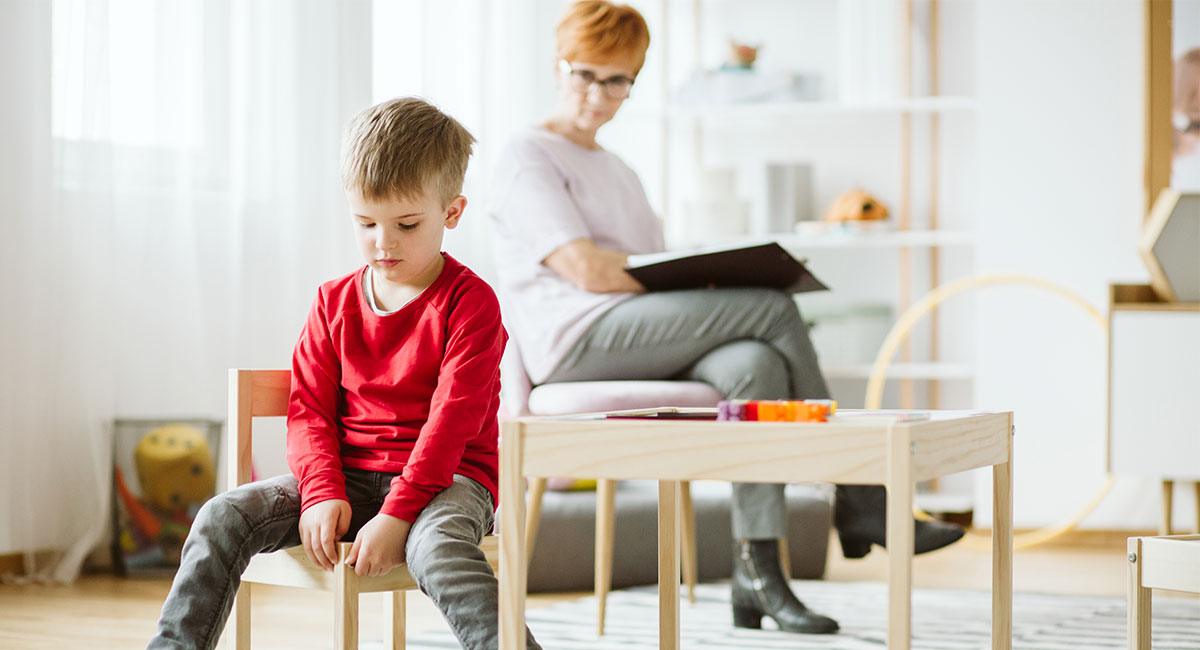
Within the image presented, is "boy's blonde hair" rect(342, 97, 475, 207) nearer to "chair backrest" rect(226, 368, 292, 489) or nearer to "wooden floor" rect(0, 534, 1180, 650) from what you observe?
"chair backrest" rect(226, 368, 292, 489)

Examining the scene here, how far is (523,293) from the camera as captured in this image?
2.04 m

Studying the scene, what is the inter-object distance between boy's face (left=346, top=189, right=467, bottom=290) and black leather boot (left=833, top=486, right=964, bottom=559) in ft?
2.86

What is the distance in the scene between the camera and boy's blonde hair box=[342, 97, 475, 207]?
49.8 inches

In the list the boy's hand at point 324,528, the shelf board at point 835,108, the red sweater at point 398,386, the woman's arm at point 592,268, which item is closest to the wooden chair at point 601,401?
the woman's arm at point 592,268

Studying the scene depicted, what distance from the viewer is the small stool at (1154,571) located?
4.16 feet

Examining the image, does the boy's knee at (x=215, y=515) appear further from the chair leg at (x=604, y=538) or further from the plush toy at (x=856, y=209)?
the plush toy at (x=856, y=209)

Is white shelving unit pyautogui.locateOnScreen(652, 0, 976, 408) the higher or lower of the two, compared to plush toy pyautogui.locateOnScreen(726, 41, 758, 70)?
lower

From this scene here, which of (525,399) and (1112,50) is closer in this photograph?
(525,399)

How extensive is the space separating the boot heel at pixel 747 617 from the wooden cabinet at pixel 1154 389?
1152mm

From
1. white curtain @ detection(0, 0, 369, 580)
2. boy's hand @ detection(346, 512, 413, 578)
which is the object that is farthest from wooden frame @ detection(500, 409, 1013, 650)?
white curtain @ detection(0, 0, 369, 580)

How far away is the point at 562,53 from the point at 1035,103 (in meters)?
1.60

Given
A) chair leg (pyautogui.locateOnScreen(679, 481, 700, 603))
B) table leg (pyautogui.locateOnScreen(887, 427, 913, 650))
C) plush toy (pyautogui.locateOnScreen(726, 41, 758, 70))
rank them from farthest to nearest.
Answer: plush toy (pyautogui.locateOnScreen(726, 41, 758, 70)), chair leg (pyautogui.locateOnScreen(679, 481, 700, 603)), table leg (pyautogui.locateOnScreen(887, 427, 913, 650))

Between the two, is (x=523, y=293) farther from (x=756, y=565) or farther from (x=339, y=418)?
(x=339, y=418)

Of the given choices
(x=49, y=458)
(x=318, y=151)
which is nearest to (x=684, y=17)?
(x=318, y=151)
